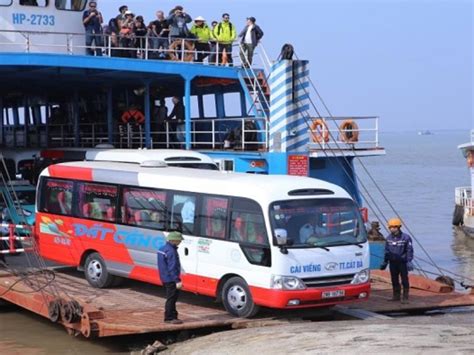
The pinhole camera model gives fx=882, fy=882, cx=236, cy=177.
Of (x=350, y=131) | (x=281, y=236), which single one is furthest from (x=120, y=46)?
(x=281, y=236)

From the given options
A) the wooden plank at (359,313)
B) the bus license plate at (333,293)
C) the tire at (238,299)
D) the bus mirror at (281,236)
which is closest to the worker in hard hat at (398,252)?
the wooden plank at (359,313)

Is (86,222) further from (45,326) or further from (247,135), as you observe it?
(247,135)

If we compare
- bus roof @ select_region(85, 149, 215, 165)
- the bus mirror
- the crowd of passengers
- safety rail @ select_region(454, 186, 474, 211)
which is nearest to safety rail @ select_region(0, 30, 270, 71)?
the crowd of passengers

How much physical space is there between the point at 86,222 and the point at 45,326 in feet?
6.20

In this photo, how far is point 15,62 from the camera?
2047 cm

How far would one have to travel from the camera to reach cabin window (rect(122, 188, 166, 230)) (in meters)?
13.7

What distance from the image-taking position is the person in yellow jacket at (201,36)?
22859 mm

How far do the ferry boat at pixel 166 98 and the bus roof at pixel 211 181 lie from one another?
4775 millimetres

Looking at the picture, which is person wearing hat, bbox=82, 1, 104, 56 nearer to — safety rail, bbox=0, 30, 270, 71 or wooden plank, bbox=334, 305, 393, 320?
safety rail, bbox=0, 30, 270, 71

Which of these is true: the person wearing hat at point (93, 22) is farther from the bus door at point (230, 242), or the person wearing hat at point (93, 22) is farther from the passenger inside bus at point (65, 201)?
the bus door at point (230, 242)

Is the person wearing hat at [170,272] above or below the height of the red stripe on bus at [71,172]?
below

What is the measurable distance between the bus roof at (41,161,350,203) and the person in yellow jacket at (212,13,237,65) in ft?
25.3

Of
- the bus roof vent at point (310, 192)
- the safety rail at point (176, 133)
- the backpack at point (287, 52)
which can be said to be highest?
the backpack at point (287, 52)

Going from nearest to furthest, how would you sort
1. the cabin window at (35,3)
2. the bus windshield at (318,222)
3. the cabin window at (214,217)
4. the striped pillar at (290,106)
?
the bus windshield at (318,222), the cabin window at (214,217), the striped pillar at (290,106), the cabin window at (35,3)
